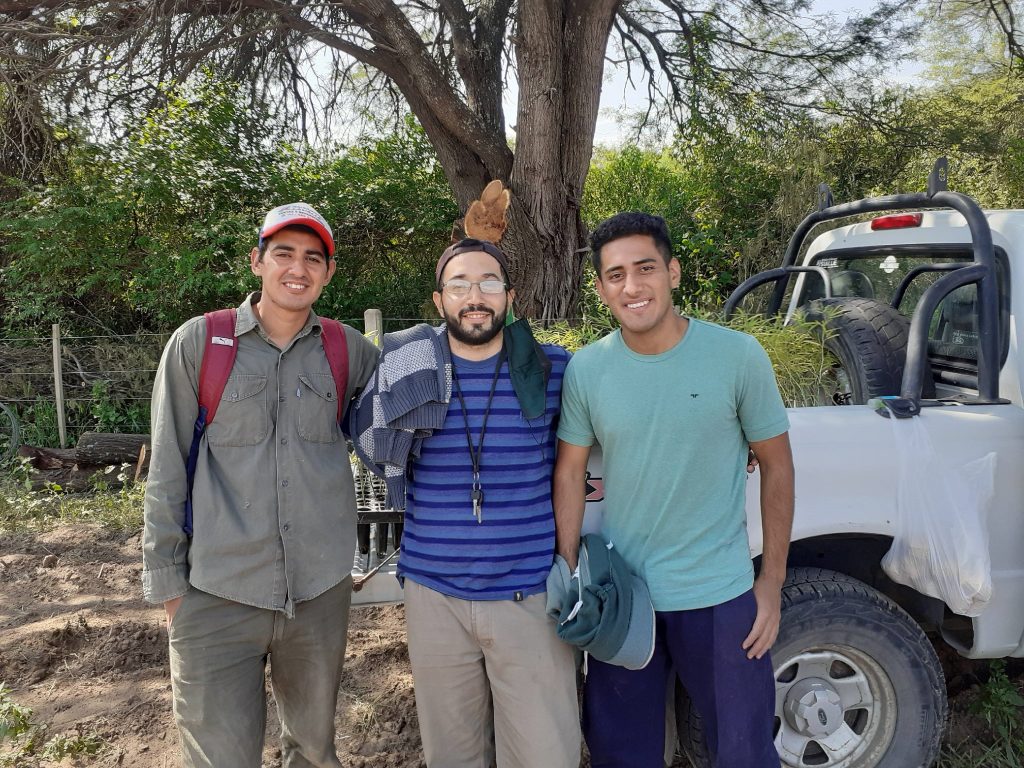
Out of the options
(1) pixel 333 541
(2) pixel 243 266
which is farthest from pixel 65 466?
(1) pixel 333 541

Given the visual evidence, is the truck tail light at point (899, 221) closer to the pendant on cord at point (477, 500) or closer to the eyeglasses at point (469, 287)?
the eyeglasses at point (469, 287)

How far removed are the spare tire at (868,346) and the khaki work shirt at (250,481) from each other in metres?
2.10

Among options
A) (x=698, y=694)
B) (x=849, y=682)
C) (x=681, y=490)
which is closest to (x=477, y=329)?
(x=681, y=490)

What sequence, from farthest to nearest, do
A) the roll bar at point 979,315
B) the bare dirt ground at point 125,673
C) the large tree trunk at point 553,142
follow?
the large tree trunk at point 553,142, the bare dirt ground at point 125,673, the roll bar at point 979,315

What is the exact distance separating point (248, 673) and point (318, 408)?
0.84 metres

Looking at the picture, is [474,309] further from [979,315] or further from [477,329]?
[979,315]

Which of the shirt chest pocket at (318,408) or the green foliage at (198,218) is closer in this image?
the shirt chest pocket at (318,408)

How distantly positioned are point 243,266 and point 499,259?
7175 mm

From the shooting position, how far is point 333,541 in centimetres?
231

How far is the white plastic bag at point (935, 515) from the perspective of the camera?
2.38 m

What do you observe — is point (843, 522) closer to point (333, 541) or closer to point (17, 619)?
point (333, 541)

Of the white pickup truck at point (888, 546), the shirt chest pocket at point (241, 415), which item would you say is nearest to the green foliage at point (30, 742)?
the white pickup truck at point (888, 546)

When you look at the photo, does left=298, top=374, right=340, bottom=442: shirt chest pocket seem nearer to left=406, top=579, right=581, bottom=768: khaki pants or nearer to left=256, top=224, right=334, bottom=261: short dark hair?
left=256, top=224, right=334, bottom=261: short dark hair

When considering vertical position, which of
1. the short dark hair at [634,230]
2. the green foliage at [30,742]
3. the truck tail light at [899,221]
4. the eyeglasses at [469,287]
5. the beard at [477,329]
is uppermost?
the truck tail light at [899,221]
